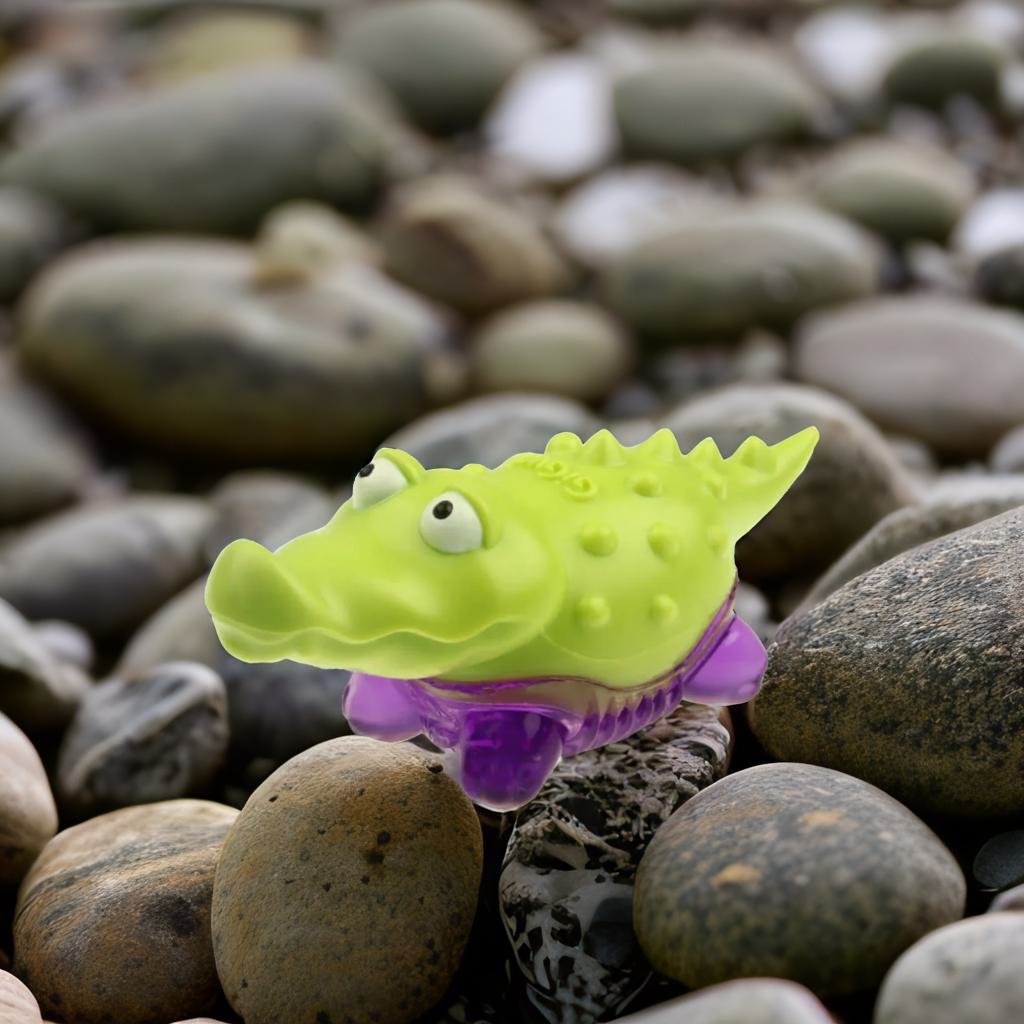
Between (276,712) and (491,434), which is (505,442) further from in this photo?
(276,712)

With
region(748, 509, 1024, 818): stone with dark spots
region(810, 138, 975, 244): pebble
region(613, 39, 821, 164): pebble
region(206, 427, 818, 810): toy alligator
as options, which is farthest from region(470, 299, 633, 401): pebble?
region(206, 427, 818, 810): toy alligator

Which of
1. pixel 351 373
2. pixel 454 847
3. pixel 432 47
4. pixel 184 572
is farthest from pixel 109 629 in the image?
pixel 432 47

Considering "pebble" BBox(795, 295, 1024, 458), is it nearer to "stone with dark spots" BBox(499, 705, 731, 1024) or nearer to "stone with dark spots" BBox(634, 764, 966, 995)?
"stone with dark spots" BBox(499, 705, 731, 1024)

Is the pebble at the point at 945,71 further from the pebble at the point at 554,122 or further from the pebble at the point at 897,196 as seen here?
the pebble at the point at 554,122

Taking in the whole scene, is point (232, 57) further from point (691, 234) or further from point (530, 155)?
point (691, 234)

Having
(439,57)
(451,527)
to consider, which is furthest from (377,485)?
(439,57)
